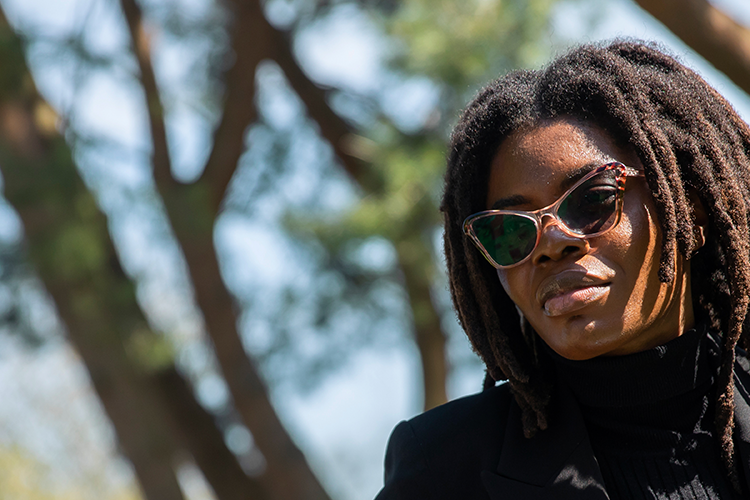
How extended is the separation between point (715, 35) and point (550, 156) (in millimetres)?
1242

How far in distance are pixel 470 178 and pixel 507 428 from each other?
54 cm

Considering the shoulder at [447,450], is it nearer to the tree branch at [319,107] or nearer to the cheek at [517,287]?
the cheek at [517,287]

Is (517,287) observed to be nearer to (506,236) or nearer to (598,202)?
(506,236)

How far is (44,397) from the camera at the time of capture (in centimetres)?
1698

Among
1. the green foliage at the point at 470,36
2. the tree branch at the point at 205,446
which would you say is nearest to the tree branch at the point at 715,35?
the green foliage at the point at 470,36

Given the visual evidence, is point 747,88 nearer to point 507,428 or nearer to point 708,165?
point 708,165

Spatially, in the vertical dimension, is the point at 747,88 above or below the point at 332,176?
below

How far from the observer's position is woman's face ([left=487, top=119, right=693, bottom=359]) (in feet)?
4.87

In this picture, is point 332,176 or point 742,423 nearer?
point 742,423

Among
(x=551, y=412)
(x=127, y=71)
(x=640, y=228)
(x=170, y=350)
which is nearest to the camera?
(x=640, y=228)

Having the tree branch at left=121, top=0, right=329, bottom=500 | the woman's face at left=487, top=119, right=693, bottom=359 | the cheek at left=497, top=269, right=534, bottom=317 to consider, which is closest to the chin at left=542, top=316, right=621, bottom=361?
the woman's face at left=487, top=119, right=693, bottom=359

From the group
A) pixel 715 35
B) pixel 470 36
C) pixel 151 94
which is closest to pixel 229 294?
pixel 151 94

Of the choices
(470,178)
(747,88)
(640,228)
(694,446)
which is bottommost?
(694,446)

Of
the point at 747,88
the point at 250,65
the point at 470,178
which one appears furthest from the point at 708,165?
the point at 250,65
